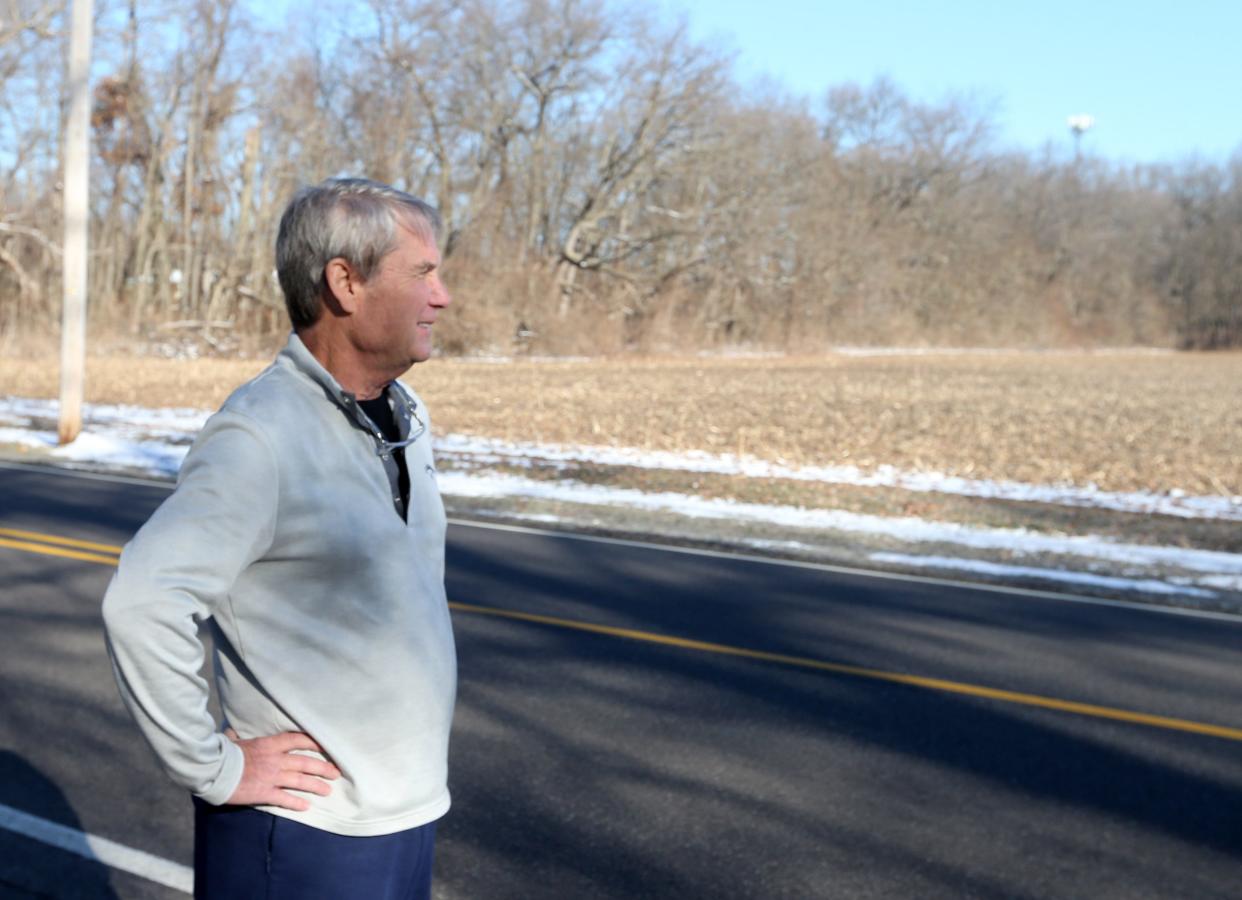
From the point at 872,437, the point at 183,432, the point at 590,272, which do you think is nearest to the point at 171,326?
the point at 590,272

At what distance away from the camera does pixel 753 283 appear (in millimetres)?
61062

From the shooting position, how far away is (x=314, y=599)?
2.18 m

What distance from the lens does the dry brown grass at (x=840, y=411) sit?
63.5 feet

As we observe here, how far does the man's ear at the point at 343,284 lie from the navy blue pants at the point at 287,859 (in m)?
0.85

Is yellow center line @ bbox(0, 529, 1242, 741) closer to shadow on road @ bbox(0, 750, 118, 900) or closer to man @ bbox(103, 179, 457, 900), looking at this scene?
shadow on road @ bbox(0, 750, 118, 900)

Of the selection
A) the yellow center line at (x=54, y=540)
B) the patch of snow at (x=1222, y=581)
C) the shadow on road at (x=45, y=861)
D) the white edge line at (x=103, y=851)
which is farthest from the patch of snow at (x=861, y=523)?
the white edge line at (x=103, y=851)

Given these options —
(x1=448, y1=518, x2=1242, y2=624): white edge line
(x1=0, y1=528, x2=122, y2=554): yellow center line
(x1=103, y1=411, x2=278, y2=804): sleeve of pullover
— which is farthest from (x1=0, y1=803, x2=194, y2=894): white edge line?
(x1=448, y1=518, x2=1242, y2=624): white edge line

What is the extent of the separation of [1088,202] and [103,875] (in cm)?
10648

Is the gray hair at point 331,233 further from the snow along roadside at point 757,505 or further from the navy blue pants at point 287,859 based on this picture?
the snow along roadside at point 757,505

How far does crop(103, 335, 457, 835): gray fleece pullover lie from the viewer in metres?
2.04

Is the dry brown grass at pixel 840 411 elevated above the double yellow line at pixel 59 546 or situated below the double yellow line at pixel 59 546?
above

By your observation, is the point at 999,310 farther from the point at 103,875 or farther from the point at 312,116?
the point at 103,875

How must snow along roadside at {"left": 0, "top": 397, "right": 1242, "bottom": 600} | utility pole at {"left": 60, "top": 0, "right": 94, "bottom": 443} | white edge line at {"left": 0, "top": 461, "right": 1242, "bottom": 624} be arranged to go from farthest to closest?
1. utility pole at {"left": 60, "top": 0, "right": 94, "bottom": 443}
2. snow along roadside at {"left": 0, "top": 397, "right": 1242, "bottom": 600}
3. white edge line at {"left": 0, "top": 461, "right": 1242, "bottom": 624}

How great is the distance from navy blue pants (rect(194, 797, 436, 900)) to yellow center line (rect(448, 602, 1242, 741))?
17.6ft
